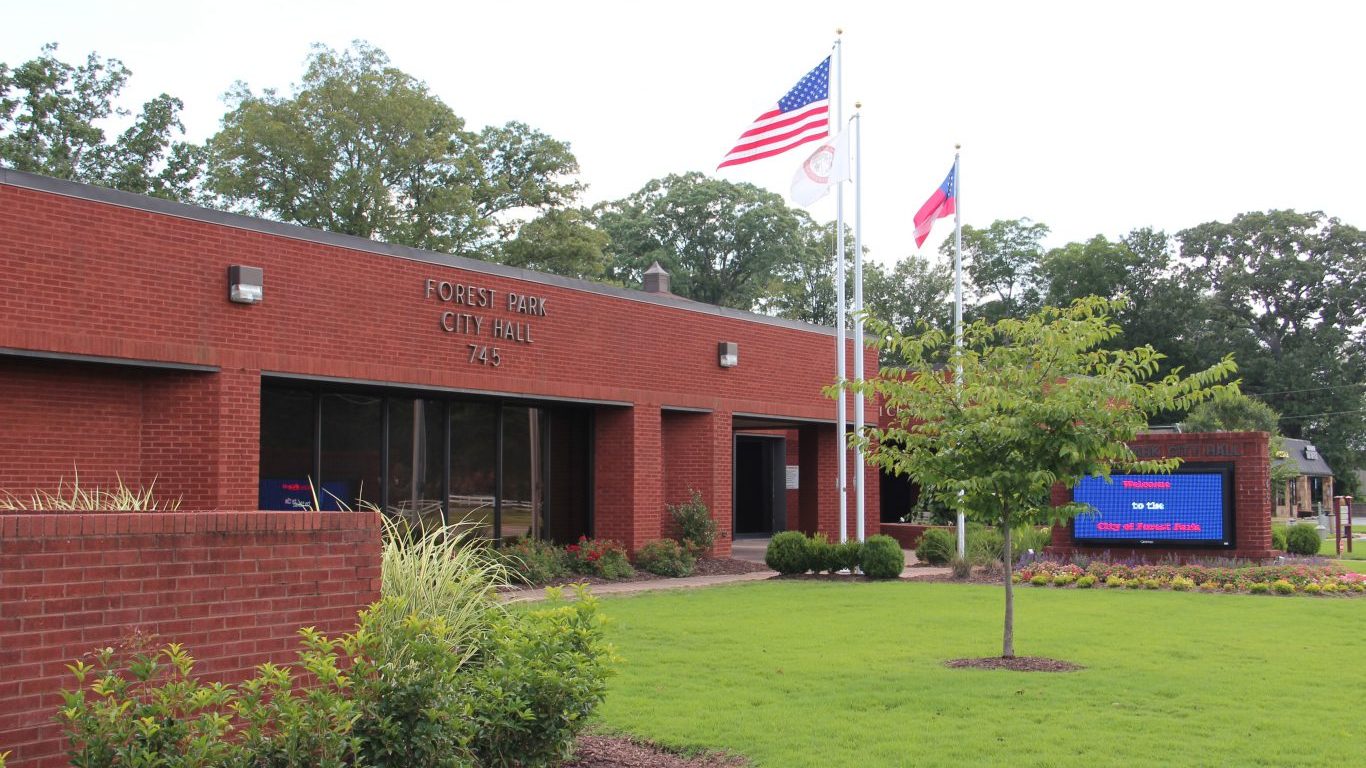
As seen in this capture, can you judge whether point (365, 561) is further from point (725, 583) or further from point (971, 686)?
point (725, 583)

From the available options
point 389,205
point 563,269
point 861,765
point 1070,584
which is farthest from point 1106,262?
point 861,765

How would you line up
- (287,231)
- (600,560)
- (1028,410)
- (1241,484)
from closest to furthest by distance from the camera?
(1028,410), (287,231), (600,560), (1241,484)

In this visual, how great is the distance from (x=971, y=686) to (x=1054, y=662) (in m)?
1.61

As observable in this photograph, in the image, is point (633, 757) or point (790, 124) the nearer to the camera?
point (633, 757)

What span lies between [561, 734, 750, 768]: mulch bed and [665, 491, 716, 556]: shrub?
14.5m

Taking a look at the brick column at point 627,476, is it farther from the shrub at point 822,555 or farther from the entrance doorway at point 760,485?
the entrance doorway at point 760,485

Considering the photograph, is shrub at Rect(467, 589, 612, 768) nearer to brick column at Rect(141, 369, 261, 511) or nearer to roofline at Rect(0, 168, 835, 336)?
brick column at Rect(141, 369, 261, 511)

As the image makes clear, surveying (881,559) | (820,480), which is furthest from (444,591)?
(820,480)

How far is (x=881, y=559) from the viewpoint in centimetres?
2045

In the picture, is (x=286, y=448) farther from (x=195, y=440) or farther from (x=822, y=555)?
(x=822, y=555)

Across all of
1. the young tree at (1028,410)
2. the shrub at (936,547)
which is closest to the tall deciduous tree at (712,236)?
the shrub at (936,547)

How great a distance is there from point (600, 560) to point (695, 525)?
286 cm

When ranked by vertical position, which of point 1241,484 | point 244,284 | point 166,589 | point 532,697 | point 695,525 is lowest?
point 532,697

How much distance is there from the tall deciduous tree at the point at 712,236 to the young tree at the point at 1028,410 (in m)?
52.0
